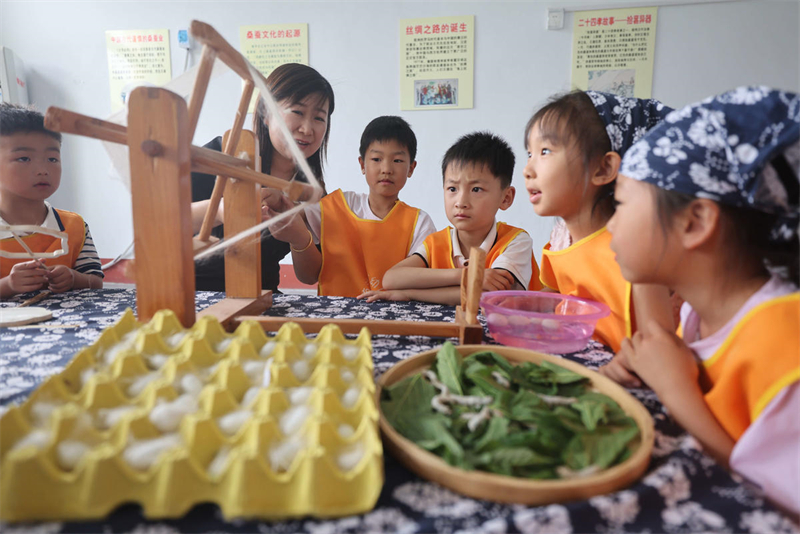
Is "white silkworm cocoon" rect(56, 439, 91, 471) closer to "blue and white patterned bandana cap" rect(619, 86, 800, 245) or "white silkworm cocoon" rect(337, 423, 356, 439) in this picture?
"white silkworm cocoon" rect(337, 423, 356, 439)

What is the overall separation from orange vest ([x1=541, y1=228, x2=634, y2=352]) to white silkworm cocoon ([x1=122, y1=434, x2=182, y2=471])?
733 mm

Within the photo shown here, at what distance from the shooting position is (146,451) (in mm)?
349

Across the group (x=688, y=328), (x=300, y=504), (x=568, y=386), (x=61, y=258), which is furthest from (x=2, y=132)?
(x=688, y=328)

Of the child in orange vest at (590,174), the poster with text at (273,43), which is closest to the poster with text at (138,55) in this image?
the poster with text at (273,43)

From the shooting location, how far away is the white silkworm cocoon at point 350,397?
1.52 feet

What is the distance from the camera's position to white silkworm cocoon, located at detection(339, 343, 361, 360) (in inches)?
22.7

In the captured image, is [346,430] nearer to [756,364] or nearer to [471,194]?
[756,364]

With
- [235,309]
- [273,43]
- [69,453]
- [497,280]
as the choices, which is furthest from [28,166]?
[273,43]

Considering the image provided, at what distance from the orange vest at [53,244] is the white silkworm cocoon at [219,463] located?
119 cm

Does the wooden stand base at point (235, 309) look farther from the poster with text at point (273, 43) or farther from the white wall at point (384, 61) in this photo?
the poster with text at point (273, 43)

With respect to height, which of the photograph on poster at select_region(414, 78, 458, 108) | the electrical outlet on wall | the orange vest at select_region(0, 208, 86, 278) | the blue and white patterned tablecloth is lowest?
the blue and white patterned tablecloth

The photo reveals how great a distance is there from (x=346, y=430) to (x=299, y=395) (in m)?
0.07

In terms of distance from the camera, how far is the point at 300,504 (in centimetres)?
33

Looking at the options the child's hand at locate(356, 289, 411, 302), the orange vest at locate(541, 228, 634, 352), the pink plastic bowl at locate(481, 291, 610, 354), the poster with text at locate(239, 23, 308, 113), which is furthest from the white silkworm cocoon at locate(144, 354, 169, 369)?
the poster with text at locate(239, 23, 308, 113)
